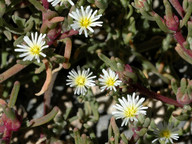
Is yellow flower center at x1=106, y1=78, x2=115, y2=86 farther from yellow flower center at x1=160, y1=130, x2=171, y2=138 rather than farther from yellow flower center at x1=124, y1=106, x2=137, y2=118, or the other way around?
yellow flower center at x1=160, y1=130, x2=171, y2=138

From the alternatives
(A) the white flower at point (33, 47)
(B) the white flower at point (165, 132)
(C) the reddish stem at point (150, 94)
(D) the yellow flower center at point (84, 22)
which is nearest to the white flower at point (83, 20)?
(D) the yellow flower center at point (84, 22)

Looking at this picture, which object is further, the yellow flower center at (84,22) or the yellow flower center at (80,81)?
the yellow flower center at (80,81)

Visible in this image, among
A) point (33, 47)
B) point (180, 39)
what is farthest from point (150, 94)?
point (33, 47)

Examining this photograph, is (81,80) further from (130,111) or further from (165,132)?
(165,132)

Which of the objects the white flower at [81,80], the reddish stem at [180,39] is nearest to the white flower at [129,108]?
the white flower at [81,80]

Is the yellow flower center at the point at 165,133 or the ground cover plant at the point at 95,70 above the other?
the ground cover plant at the point at 95,70

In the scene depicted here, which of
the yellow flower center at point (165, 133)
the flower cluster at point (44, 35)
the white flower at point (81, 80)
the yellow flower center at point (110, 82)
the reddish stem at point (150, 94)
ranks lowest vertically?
the yellow flower center at point (165, 133)

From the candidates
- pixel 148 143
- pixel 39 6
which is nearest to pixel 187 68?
pixel 148 143

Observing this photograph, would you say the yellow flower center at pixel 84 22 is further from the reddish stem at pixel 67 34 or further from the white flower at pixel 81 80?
the white flower at pixel 81 80
